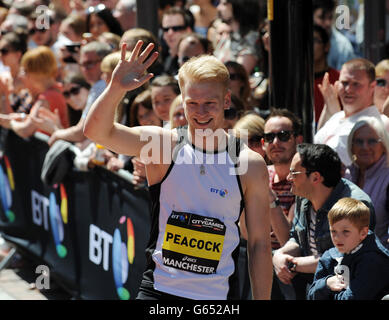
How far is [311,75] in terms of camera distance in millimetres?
6062

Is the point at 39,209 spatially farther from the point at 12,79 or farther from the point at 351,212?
the point at 351,212

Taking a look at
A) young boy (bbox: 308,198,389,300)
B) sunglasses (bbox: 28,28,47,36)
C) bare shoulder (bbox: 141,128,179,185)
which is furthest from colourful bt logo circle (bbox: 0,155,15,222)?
bare shoulder (bbox: 141,128,179,185)

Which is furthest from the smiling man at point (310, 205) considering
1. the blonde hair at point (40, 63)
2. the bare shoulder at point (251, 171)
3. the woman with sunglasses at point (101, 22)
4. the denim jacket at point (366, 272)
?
the woman with sunglasses at point (101, 22)

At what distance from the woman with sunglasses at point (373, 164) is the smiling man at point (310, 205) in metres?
0.33

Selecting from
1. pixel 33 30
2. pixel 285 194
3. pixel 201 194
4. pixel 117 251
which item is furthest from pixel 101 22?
pixel 201 194

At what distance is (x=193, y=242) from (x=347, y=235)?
1.03m

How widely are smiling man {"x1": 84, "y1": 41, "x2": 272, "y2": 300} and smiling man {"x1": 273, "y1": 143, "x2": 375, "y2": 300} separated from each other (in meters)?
1.12

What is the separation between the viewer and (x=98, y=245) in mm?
7125

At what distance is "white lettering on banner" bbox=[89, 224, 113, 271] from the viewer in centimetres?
695

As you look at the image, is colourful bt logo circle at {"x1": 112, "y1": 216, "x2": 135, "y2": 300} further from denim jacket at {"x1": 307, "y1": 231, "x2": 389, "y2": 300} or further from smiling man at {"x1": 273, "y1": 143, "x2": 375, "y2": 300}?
denim jacket at {"x1": 307, "y1": 231, "x2": 389, "y2": 300}

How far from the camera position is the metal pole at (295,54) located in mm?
6023

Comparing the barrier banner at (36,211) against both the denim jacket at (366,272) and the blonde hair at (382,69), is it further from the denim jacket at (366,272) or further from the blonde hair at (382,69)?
the denim jacket at (366,272)

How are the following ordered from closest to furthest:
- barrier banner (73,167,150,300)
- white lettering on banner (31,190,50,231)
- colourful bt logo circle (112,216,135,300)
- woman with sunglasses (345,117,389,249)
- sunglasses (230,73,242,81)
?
woman with sunglasses (345,117,389,249) < barrier banner (73,167,150,300) < colourful bt logo circle (112,216,135,300) < sunglasses (230,73,242,81) < white lettering on banner (31,190,50,231)

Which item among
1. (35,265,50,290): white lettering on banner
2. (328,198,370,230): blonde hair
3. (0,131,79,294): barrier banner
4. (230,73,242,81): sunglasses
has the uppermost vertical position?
(230,73,242,81): sunglasses
